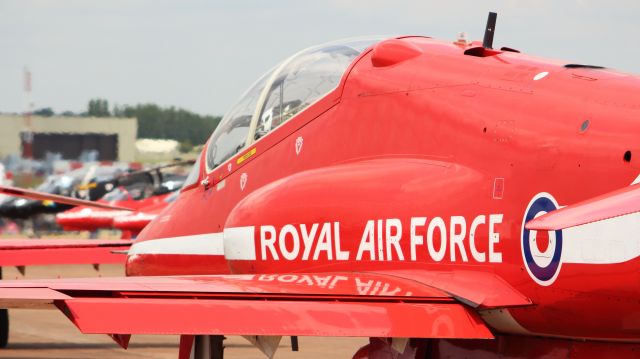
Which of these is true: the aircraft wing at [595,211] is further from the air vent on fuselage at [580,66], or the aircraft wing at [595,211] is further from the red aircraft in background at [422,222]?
the air vent on fuselage at [580,66]

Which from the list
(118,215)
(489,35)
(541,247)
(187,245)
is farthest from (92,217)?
(541,247)

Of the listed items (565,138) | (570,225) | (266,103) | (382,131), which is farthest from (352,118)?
(570,225)

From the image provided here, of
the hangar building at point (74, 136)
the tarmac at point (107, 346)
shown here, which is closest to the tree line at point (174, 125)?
the hangar building at point (74, 136)

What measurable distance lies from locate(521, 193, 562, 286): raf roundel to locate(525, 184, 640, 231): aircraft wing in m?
0.45

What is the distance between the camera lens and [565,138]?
6672 mm

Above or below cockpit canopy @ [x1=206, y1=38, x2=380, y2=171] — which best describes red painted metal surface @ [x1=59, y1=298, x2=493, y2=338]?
below

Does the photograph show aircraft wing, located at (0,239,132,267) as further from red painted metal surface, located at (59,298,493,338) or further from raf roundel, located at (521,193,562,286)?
raf roundel, located at (521,193,562,286)

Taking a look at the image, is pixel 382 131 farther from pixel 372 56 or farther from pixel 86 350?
pixel 86 350

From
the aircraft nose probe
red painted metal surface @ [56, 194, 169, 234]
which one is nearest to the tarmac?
the aircraft nose probe

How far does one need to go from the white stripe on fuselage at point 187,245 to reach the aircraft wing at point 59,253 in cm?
262

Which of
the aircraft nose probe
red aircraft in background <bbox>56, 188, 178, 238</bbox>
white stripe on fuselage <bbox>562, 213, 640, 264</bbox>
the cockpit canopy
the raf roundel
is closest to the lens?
white stripe on fuselage <bbox>562, 213, 640, 264</bbox>

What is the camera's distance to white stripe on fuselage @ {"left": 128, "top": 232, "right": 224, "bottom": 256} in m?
9.19

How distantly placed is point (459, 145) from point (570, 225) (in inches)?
67.8

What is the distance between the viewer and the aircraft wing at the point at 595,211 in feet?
18.8
